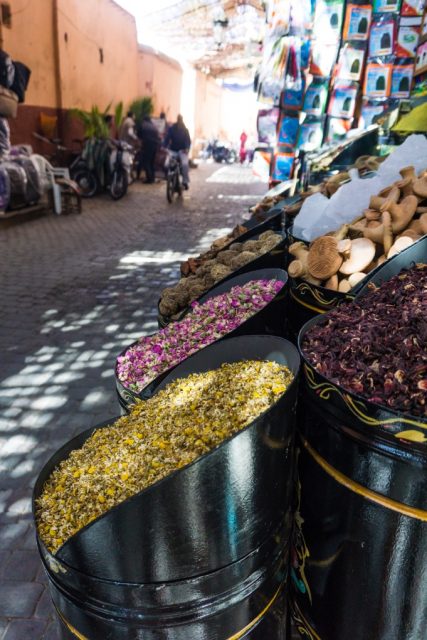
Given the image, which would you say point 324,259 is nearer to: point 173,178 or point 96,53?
point 173,178

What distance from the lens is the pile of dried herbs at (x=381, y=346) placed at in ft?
4.20

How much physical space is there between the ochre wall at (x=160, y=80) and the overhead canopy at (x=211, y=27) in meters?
1.00

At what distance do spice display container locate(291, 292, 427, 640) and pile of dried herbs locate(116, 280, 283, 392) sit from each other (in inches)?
25.9

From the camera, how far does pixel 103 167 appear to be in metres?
12.2

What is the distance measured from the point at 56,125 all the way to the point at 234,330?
11586 millimetres

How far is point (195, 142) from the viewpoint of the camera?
28.5 metres

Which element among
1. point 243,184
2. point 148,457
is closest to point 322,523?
point 148,457

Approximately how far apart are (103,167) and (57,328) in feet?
28.3

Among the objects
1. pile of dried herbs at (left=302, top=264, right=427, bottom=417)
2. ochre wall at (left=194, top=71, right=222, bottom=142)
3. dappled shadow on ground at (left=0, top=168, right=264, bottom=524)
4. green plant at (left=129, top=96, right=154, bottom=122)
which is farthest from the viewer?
ochre wall at (left=194, top=71, right=222, bottom=142)

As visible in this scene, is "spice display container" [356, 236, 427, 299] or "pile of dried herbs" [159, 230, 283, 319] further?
"pile of dried herbs" [159, 230, 283, 319]

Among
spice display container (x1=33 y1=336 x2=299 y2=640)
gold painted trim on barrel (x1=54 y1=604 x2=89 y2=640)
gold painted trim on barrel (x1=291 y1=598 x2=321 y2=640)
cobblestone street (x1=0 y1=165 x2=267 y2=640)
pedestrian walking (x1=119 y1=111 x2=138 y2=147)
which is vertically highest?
pedestrian walking (x1=119 y1=111 x2=138 y2=147)

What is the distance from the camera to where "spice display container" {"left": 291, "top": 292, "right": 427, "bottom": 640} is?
1.20m

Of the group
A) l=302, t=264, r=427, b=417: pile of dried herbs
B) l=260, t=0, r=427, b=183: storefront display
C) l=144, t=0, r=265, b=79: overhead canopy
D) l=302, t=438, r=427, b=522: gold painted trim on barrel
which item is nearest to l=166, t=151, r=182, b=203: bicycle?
l=144, t=0, r=265, b=79: overhead canopy

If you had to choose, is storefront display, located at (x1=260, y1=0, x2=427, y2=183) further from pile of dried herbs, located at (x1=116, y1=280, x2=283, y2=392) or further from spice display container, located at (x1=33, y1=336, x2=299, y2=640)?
spice display container, located at (x1=33, y1=336, x2=299, y2=640)
